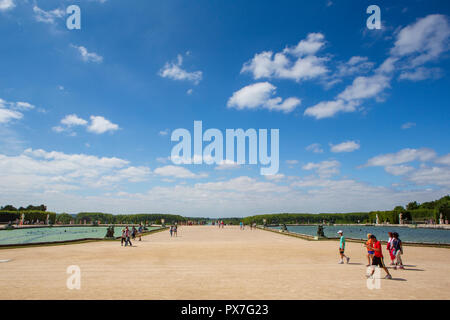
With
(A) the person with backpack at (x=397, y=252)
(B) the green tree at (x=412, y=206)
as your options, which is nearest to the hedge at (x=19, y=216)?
(A) the person with backpack at (x=397, y=252)

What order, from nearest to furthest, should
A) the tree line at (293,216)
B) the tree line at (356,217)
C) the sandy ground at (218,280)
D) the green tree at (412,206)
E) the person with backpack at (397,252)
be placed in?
the sandy ground at (218,280) < the person with backpack at (397,252) < the tree line at (293,216) < the tree line at (356,217) < the green tree at (412,206)

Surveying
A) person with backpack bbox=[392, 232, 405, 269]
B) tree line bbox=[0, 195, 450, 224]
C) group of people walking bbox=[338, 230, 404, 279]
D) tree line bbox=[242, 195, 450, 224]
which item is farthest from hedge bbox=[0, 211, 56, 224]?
person with backpack bbox=[392, 232, 405, 269]

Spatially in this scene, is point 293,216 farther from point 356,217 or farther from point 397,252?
point 397,252

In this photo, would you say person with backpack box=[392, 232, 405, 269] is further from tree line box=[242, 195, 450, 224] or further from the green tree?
the green tree

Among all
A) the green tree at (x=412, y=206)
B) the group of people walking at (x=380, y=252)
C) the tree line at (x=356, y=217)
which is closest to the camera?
the group of people walking at (x=380, y=252)

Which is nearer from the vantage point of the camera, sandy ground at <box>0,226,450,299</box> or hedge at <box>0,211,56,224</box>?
sandy ground at <box>0,226,450,299</box>

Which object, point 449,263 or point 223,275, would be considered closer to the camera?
point 223,275

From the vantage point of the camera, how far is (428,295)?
27.2 ft

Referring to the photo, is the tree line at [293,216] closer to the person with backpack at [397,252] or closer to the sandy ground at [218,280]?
the sandy ground at [218,280]

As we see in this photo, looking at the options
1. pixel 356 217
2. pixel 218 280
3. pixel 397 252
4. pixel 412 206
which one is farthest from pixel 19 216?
pixel 412 206

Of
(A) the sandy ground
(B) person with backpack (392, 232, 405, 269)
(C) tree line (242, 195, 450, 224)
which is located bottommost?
(C) tree line (242, 195, 450, 224)
